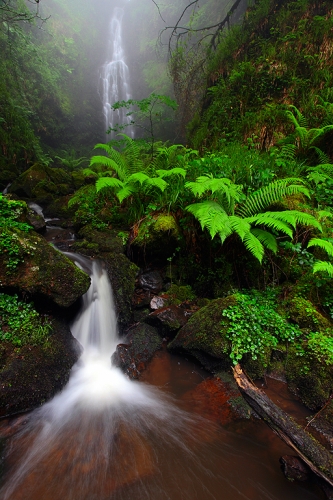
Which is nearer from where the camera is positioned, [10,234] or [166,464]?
[166,464]

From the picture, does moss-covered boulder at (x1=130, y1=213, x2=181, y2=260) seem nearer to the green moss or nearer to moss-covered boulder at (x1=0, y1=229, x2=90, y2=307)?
the green moss

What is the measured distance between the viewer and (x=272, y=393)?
2623 millimetres

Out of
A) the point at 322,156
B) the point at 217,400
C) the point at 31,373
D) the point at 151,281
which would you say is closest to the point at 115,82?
the point at 322,156

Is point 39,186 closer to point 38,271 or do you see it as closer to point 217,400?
point 38,271

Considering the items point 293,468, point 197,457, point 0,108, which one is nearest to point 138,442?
point 197,457

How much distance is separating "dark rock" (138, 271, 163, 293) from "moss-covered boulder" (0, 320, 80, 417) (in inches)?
64.1

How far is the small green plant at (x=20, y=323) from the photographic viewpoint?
8.75ft

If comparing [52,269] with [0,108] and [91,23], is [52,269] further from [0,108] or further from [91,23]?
[91,23]

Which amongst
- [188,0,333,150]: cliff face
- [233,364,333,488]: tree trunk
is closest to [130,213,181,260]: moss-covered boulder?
[233,364,333,488]: tree trunk

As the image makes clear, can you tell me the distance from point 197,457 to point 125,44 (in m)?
33.4

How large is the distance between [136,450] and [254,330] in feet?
5.84

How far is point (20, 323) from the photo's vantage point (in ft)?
9.08

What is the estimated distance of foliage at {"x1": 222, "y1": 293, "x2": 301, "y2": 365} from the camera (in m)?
2.80

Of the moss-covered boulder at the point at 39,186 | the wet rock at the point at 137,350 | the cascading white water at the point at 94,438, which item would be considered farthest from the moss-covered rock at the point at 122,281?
the moss-covered boulder at the point at 39,186
